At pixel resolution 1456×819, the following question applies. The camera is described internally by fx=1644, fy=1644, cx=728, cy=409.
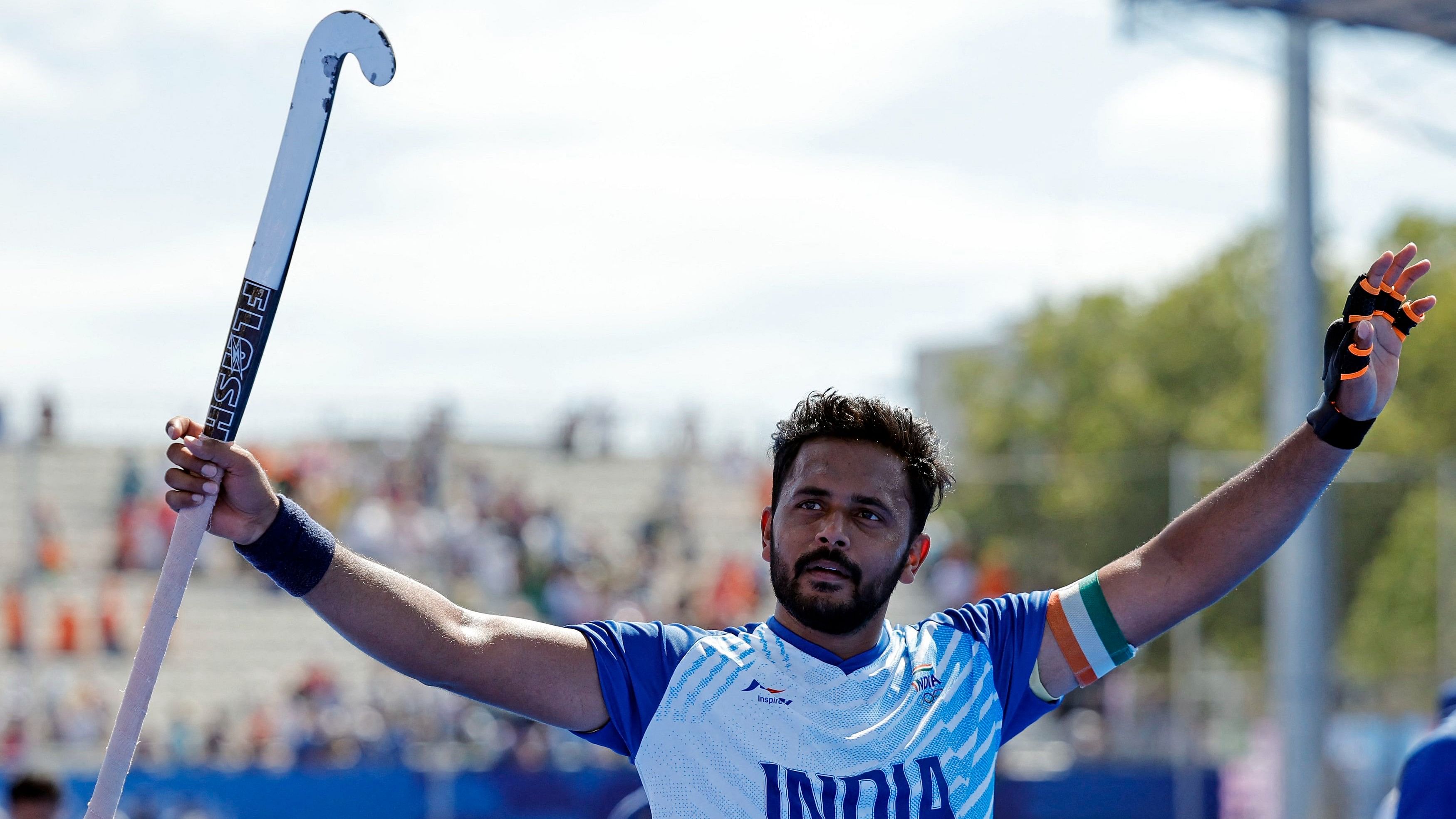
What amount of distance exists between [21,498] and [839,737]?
11.6m

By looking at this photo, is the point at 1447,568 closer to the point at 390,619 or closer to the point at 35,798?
A: the point at 35,798

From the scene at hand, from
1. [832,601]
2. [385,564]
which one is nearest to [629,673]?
[832,601]

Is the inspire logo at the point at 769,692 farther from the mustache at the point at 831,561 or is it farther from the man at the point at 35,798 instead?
the man at the point at 35,798

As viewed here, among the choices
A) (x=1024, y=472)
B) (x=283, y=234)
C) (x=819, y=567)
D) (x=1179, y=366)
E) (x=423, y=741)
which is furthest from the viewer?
(x=1179, y=366)

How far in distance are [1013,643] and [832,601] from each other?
0.48 m

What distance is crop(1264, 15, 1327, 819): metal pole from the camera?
1305 cm

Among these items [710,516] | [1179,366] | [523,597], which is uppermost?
[1179,366]

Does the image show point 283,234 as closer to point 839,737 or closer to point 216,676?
point 839,737

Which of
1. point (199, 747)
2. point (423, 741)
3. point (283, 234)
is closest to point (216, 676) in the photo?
point (199, 747)

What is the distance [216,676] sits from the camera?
14.2 meters

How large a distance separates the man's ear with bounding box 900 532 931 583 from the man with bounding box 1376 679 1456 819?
1.17 metres

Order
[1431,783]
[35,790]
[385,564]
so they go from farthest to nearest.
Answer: [385,564] → [35,790] → [1431,783]

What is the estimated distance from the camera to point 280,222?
113 inches

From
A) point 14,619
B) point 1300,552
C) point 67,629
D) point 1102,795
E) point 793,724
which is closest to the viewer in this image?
Answer: point 793,724
